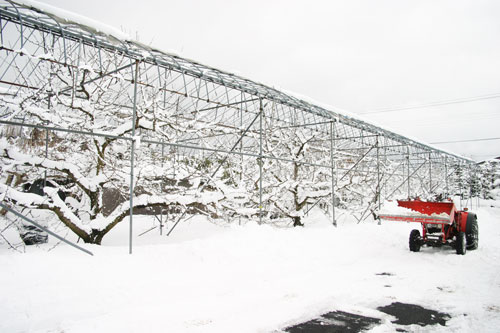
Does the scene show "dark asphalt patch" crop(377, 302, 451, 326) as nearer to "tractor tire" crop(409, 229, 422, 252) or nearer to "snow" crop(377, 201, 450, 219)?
"snow" crop(377, 201, 450, 219)

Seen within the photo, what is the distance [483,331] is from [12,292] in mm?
6255

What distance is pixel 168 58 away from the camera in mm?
7902

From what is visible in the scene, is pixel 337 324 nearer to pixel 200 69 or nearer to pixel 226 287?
pixel 226 287

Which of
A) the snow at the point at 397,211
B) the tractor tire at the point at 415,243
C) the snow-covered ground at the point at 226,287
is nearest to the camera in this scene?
the snow-covered ground at the point at 226,287

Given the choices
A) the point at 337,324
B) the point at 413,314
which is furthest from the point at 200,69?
the point at 413,314

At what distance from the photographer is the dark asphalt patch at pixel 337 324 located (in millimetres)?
4285

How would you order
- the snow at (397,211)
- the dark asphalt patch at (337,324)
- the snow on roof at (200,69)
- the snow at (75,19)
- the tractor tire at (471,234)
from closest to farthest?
the dark asphalt patch at (337,324)
the snow at (75,19)
the snow on roof at (200,69)
the snow at (397,211)
the tractor tire at (471,234)

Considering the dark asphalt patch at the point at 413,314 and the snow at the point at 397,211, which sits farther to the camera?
the snow at the point at 397,211

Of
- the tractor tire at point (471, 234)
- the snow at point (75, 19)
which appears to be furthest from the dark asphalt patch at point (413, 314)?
the snow at point (75, 19)

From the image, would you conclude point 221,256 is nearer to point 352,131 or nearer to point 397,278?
point 397,278

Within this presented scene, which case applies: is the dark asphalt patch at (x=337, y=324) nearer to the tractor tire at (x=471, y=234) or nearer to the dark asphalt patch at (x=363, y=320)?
the dark asphalt patch at (x=363, y=320)

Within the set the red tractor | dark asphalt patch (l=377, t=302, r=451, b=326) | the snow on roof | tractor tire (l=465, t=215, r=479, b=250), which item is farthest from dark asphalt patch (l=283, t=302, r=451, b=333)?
tractor tire (l=465, t=215, r=479, b=250)

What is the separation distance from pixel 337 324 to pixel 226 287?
2.37m

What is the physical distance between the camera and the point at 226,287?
6.22 metres
